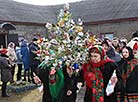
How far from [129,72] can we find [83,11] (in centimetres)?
1969

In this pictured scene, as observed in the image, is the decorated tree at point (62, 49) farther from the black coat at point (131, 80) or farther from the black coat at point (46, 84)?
the black coat at point (131, 80)

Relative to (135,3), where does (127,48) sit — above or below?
below

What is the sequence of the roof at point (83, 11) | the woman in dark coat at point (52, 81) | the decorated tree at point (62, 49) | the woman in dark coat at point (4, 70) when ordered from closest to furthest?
1. the decorated tree at point (62, 49)
2. the woman in dark coat at point (52, 81)
3. the woman in dark coat at point (4, 70)
4. the roof at point (83, 11)

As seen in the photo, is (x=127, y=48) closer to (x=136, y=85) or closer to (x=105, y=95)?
(x=136, y=85)

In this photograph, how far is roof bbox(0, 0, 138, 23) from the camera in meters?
20.8

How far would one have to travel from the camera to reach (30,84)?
31.9 ft

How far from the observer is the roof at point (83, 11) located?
20.8 meters

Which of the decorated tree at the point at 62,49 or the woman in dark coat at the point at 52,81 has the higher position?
the decorated tree at the point at 62,49

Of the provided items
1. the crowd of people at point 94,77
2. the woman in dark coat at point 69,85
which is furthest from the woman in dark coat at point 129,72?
the woman in dark coat at point 69,85

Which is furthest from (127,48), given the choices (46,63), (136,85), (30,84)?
(30,84)

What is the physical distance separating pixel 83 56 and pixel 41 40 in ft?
2.70

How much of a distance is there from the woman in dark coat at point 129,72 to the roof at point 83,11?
1510cm

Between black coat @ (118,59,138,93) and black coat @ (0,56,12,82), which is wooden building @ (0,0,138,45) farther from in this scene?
black coat @ (118,59,138,93)

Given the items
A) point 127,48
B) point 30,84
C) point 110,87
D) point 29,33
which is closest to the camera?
point 110,87
